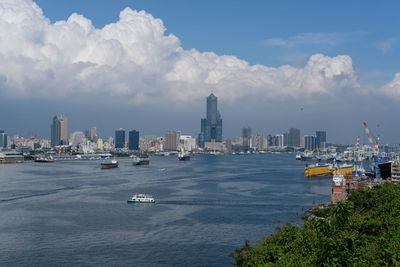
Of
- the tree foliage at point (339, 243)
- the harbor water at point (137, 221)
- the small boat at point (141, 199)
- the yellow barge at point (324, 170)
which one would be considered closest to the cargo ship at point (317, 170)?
the yellow barge at point (324, 170)

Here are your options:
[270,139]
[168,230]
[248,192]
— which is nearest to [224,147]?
[270,139]

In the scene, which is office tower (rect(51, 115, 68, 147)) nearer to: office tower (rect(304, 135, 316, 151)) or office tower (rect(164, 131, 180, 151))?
office tower (rect(164, 131, 180, 151))

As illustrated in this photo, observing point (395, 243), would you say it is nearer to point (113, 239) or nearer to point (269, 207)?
point (113, 239)

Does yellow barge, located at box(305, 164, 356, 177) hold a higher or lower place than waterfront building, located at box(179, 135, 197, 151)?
lower

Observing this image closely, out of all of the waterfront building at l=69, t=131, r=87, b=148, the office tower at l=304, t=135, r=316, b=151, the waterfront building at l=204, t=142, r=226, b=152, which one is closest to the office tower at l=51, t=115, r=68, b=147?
the waterfront building at l=69, t=131, r=87, b=148

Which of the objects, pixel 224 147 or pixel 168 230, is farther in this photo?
pixel 224 147

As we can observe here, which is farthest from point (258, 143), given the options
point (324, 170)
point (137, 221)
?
point (137, 221)

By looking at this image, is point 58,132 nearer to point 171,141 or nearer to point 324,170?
point 171,141
